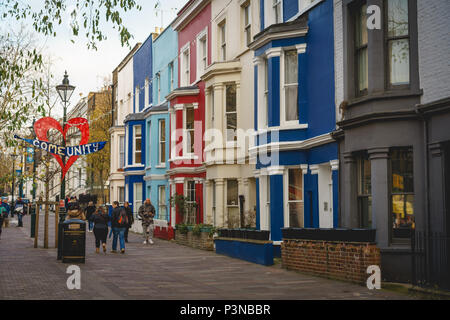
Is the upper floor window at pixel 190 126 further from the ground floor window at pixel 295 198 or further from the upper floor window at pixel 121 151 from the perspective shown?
the upper floor window at pixel 121 151

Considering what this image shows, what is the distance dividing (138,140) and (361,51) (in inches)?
901

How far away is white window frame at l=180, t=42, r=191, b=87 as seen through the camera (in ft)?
98.9

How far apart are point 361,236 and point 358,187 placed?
6.91ft

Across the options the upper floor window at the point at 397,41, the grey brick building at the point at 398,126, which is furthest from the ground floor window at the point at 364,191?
the upper floor window at the point at 397,41

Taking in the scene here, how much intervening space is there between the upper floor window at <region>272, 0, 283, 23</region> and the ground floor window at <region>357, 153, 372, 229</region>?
7.32m

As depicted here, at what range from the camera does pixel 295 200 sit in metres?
19.3

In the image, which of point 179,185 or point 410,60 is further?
point 179,185

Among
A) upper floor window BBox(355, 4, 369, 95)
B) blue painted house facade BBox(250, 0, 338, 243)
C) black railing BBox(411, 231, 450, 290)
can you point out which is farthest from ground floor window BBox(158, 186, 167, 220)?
black railing BBox(411, 231, 450, 290)

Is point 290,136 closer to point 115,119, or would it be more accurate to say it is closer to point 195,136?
point 195,136

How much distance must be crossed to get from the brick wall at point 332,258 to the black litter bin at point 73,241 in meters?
5.91

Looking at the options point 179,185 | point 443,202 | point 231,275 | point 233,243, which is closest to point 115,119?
point 179,185

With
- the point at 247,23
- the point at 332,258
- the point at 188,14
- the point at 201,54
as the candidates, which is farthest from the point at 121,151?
the point at 332,258

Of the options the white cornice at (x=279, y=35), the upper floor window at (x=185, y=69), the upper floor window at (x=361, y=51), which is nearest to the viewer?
the upper floor window at (x=361, y=51)

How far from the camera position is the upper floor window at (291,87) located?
19188 millimetres
